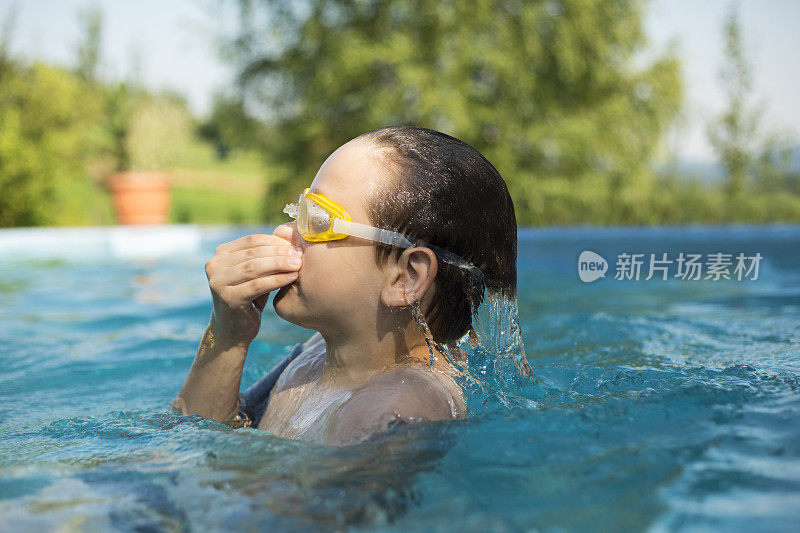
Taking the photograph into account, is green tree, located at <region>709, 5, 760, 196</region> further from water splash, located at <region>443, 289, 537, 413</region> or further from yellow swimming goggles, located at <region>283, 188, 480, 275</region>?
yellow swimming goggles, located at <region>283, 188, 480, 275</region>

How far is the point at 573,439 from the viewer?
6.64ft

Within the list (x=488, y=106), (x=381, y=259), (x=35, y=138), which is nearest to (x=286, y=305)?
(x=381, y=259)

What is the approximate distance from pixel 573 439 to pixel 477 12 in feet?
38.9

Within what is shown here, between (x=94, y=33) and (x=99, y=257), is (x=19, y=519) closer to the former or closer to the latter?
(x=99, y=257)

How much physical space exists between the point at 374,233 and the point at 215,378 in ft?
2.76

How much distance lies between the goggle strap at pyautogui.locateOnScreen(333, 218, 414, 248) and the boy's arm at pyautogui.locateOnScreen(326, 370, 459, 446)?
0.37 meters

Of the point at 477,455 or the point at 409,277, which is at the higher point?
the point at 409,277

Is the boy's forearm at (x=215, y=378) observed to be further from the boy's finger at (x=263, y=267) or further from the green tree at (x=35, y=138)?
the green tree at (x=35, y=138)

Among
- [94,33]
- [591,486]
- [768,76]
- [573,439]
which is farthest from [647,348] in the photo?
[94,33]

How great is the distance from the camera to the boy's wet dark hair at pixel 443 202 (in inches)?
82.4

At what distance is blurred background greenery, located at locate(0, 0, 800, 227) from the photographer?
41.9ft

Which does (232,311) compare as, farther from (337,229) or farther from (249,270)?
(337,229)

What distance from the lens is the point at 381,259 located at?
2.12m

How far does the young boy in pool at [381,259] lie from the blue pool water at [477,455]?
0.69ft
